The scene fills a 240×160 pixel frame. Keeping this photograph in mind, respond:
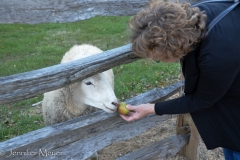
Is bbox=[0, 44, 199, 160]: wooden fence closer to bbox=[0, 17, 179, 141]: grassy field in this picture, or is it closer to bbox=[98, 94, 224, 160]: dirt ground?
bbox=[0, 17, 179, 141]: grassy field

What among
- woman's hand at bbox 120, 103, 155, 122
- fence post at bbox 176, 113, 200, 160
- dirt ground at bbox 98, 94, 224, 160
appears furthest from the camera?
dirt ground at bbox 98, 94, 224, 160

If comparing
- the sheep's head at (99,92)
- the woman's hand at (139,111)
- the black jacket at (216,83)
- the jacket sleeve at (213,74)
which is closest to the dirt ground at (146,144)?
the sheep's head at (99,92)

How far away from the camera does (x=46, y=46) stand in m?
7.35

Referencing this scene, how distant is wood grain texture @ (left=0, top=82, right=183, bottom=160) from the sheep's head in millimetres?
104

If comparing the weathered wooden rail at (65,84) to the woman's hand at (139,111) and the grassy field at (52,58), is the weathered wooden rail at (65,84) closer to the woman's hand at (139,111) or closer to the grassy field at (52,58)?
the woman's hand at (139,111)

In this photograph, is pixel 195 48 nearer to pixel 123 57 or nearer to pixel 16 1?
pixel 123 57

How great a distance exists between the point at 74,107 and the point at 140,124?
2.40 feet

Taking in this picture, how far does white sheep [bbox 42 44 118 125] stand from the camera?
9.56 ft

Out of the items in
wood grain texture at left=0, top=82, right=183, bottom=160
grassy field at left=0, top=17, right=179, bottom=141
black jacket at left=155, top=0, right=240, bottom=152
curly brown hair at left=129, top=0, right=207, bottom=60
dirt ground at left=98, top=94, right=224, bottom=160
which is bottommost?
dirt ground at left=98, top=94, right=224, bottom=160

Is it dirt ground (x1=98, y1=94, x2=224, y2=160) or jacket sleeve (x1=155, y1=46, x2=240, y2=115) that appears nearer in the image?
jacket sleeve (x1=155, y1=46, x2=240, y2=115)

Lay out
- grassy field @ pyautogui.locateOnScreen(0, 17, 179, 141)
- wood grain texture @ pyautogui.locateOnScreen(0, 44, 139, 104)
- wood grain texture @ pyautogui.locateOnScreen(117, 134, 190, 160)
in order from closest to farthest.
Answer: wood grain texture @ pyautogui.locateOnScreen(0, 44, 139, 104), wood grain texture @ pyautogui.locateOnScreen(117, 134, 190, 160), grassy field @ pyautogui.locateOnScreen(0, 17, 179, 141)

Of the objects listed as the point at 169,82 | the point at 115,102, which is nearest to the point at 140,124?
the point at 115,102

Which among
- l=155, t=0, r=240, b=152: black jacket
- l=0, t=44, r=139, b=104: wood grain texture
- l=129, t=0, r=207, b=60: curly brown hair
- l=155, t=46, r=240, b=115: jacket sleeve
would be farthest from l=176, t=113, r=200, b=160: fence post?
l=129, t=0, r=207, b=60: curly brown hair

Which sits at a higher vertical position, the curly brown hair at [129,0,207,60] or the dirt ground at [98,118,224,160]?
the curly brown hair at [129,0,207,60]
